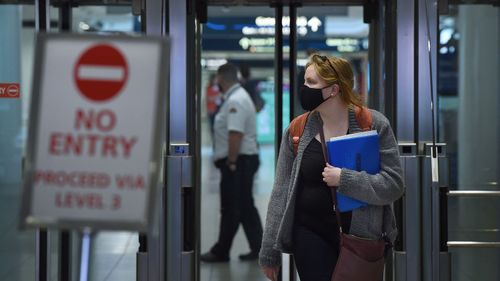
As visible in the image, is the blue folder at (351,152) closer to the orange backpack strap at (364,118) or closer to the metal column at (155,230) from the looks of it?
the orange backpack strap at (364,118)

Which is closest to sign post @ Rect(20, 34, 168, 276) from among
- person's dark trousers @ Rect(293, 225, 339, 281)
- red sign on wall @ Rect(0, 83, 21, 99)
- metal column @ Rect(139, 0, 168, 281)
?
person's dark trousers @ Rect(293, 225, 339, 281)

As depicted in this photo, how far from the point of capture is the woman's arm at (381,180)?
3.78 metres

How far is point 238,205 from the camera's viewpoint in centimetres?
705

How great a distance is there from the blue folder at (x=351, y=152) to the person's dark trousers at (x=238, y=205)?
318 cm

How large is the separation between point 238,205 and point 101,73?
418 centimetres

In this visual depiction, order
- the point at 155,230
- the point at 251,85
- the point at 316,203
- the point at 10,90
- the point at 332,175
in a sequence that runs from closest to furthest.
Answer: the point at 332,175, the point at 316,203, the point at 155,230, the point at 10,90, the point at 251,85

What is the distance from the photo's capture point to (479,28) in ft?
21.0

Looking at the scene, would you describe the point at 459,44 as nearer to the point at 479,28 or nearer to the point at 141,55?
the point at 479,28

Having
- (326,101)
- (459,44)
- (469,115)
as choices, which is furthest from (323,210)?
(459,44)

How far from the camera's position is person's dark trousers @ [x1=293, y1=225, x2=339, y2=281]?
390 cm

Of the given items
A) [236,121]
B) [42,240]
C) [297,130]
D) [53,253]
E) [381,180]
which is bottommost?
[53,253]

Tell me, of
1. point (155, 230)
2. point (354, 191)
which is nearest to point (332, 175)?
point (354, 191)

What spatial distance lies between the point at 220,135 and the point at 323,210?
10.6 ft

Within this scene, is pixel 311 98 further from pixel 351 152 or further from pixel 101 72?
pixel 101 72
